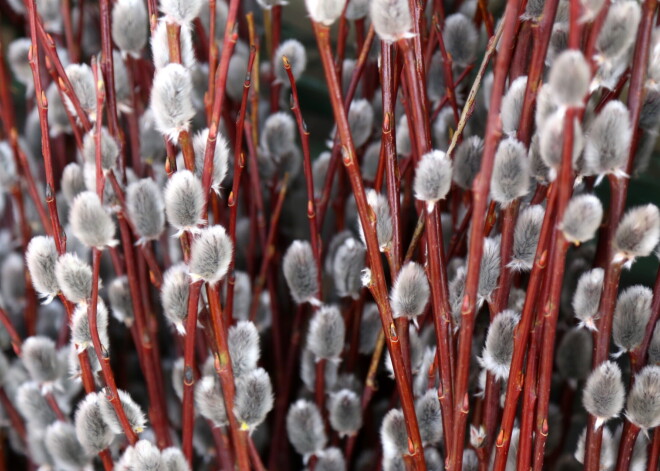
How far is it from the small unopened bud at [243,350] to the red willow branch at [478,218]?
204 mm

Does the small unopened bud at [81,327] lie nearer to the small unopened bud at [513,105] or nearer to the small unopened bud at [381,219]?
the small unopened bud at [381,219]

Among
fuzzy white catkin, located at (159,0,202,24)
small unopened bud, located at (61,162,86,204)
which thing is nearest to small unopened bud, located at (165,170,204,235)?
fuzzy white catkin, located at (159,0,202,24)

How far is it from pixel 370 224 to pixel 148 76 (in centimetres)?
41

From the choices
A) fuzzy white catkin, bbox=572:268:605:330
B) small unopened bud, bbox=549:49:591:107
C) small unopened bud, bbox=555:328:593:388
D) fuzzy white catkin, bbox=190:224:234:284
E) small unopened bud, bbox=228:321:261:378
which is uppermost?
small unopened bud, bbox=549:49:591:107

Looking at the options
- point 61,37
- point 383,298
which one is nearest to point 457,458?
point 383,298

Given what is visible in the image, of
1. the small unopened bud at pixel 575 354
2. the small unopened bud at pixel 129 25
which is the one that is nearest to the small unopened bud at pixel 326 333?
the small unopened bud at pixel 575 354

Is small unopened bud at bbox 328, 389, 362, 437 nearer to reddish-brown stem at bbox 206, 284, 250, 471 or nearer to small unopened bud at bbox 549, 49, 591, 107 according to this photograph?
reddish-brown stem at bbox 206, 284, 250, 471

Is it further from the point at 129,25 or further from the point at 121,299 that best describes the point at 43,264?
the point at 129,25

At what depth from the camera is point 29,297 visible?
0.93 m

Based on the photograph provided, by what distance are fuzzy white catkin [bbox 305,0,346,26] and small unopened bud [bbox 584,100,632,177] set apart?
0.68 ft

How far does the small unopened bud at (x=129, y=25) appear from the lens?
0.78m

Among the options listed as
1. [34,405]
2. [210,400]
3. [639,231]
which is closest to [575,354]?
[639,231]

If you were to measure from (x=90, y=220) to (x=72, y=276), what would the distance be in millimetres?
57

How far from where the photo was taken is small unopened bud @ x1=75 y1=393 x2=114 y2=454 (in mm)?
724
